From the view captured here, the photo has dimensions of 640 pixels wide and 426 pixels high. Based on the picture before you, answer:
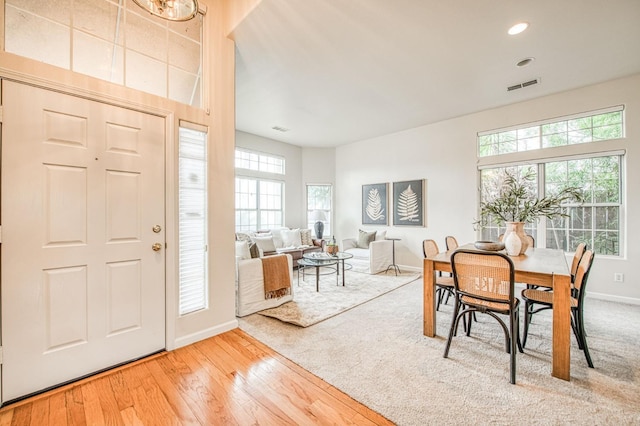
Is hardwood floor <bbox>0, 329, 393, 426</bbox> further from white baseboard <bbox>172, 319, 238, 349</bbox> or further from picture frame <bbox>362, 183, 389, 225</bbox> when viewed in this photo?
picture frame <bbox>362, 183, 389, 225</bbox>

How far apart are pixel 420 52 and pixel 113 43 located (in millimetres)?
2989

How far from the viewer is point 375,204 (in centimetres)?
623

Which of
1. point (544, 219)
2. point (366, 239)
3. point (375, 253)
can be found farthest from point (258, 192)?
point (544, 219)

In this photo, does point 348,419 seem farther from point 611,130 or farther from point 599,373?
point 611,130

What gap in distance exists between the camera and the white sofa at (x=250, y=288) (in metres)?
3.06

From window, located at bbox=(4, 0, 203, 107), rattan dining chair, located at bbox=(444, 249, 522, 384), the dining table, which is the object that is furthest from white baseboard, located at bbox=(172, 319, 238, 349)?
the dining table

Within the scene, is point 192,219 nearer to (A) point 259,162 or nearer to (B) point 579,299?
(B) point 579,299

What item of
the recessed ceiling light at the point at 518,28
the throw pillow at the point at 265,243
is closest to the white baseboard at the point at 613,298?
the recessed ceiling light at the point at 518,28

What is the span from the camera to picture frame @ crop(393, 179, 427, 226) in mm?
5457

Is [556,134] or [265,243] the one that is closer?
[556,134]

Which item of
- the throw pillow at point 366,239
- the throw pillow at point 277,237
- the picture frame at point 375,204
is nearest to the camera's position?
the throw pillow at point 366,239

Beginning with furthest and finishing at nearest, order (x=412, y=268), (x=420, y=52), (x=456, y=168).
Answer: (x=412, y=268)
(x=456, y=168)
(x=420, y=52)

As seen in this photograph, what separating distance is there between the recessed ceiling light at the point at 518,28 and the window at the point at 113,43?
309 cm

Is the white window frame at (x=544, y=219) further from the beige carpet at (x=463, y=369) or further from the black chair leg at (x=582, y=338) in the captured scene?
the black chair leg at (x=582, y=338)
